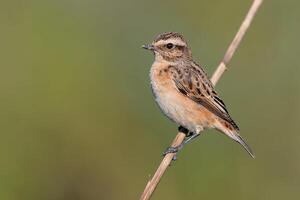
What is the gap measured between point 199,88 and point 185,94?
0.59 feet

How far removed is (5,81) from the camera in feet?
37.3

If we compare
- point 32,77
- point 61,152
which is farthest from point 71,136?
point 32,77

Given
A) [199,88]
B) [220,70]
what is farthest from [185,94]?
[220,70]

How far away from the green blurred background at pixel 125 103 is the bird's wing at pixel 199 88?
115cm

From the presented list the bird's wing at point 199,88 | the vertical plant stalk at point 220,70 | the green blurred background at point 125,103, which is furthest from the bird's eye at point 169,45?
the green blurred background at point 125,103

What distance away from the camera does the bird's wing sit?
368 inches

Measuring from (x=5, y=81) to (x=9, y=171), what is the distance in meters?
1.55

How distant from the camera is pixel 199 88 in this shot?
370 inches

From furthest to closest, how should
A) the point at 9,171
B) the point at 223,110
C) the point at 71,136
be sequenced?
the point at 71,136 < the point at 9,171 < the point at 223,110

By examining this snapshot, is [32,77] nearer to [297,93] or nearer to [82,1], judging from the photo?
[82,1]

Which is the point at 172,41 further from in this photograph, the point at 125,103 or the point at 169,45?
the point at 125,103

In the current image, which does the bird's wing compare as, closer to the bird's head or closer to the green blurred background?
the bird's head

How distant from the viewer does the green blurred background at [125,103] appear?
10.3 metres

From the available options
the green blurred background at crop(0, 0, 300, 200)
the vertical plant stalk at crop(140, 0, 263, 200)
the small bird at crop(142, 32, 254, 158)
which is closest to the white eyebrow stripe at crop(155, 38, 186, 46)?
the small bird at crop(142, 32, 254, 158)
